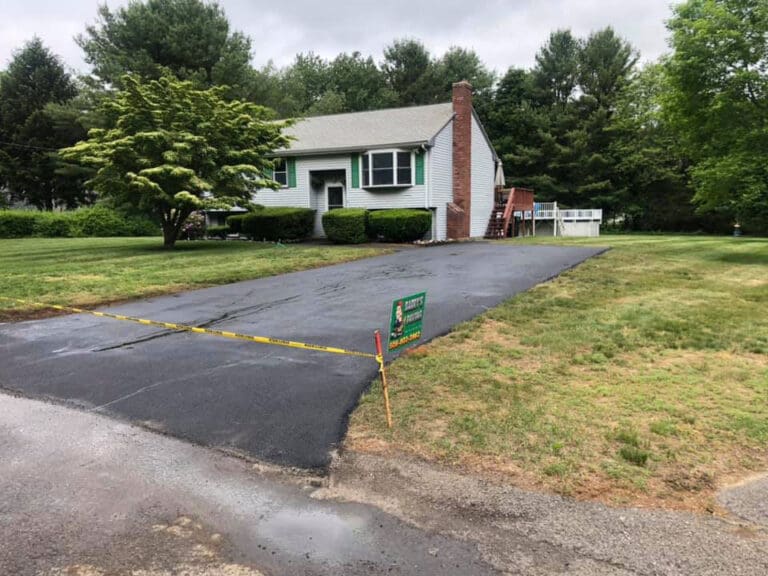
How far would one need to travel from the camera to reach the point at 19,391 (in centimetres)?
484

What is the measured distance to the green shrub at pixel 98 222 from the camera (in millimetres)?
28516

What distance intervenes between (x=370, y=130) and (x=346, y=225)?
18.3 feet

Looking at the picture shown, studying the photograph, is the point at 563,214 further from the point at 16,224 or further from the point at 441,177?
the point at 16,224

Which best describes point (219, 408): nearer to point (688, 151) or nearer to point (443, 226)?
point (688, 151)

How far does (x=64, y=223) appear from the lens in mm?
28234

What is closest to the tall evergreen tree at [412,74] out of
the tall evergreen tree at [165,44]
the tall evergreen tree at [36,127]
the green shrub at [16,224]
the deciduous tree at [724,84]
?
the tall evergreen tree at [165,44]

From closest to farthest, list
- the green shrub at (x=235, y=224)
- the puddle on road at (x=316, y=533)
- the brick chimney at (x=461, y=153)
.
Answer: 1. the puddle on road at (x=316, y=533)
2. the brick chimney at (x=461, y=153)
3. the green shrub at (x=235, y=224)

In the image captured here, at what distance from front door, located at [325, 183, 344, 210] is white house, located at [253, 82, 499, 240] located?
0.14ft

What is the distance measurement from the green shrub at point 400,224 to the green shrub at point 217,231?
7360 mm

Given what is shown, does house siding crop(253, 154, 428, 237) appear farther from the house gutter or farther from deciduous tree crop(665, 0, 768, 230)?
deciduous tree crop(665, 0, 768, 230)

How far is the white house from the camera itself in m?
21.3

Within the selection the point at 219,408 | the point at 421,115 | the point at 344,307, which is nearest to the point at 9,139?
the point at 421,115

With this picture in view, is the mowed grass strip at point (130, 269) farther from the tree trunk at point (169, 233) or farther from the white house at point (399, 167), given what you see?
the white house at point (399, 167)

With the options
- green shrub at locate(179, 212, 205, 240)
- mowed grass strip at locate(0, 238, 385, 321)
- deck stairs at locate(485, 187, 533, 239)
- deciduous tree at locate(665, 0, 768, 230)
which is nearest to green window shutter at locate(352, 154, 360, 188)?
mowed grass strip at locate(0, 238, 385, 321)
